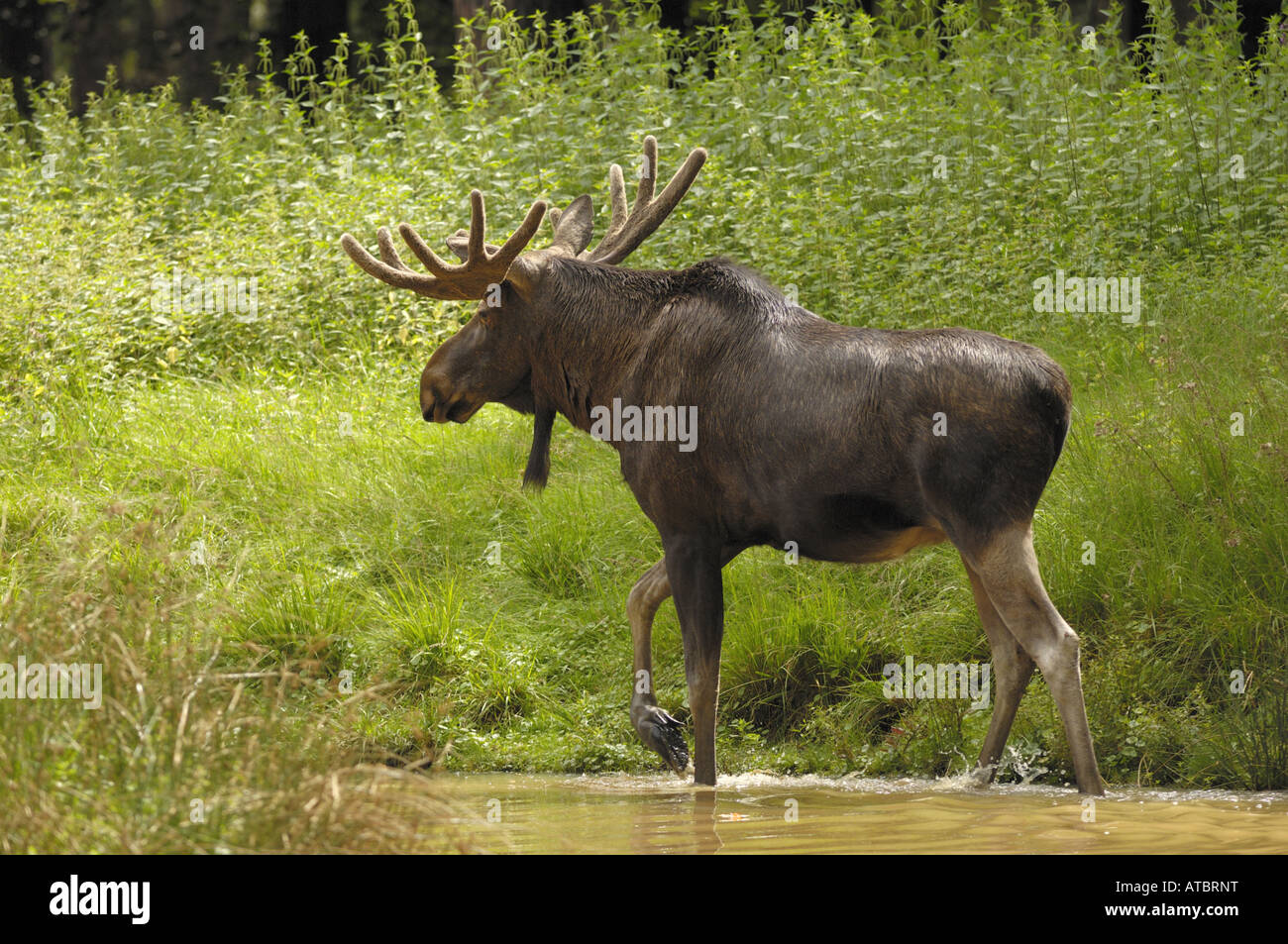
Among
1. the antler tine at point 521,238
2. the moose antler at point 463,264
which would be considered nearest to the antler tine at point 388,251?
the moose antler at point 463,264

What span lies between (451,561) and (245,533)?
1249 mm

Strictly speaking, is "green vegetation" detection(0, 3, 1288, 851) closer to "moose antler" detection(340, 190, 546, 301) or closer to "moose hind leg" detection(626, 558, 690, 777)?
"moose hind leg" detection(626, 558, 690, 777)

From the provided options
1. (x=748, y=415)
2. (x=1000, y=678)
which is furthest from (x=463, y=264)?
(x=1000, y=678)

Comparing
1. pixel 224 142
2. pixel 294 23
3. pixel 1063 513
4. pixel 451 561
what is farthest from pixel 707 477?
pixel 294 23

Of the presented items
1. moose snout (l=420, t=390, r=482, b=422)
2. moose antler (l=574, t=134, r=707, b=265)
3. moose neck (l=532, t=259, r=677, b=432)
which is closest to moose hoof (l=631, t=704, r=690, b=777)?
moose neck (l=532, t=259, r=677, b=432)

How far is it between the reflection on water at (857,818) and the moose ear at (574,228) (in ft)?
8.61

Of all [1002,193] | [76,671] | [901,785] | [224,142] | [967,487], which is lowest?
[901,785]

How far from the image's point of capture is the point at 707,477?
6.43 meters

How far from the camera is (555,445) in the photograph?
1006 centimetres

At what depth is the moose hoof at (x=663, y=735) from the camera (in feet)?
21.9

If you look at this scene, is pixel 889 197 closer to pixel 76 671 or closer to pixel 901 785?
pixel 901 785

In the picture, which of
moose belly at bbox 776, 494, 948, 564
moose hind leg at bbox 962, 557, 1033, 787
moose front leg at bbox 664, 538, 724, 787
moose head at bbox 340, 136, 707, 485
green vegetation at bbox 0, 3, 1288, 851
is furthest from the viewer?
moose head at bbox 340, 136, 707, 485

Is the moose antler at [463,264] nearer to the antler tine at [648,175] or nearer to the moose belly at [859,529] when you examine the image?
the antler tine at [648,175]

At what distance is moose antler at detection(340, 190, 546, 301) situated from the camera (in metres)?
6.84
